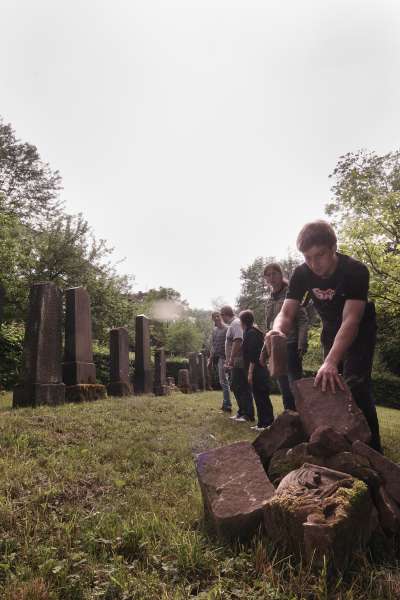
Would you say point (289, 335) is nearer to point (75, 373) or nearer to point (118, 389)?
point (75, 373)

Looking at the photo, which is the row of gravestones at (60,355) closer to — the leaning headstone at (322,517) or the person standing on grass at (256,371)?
the person standing on grass at (256,371)

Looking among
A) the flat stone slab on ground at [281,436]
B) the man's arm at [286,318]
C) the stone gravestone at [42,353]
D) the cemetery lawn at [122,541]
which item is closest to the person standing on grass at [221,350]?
the stone gravestone at [42,353]

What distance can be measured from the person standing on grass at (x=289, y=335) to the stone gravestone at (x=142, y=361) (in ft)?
25.6

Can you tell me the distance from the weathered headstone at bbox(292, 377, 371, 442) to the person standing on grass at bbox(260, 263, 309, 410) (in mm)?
1864

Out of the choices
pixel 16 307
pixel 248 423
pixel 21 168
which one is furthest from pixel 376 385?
pixel 21 168

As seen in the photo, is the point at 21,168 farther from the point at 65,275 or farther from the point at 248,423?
the point at 248,423

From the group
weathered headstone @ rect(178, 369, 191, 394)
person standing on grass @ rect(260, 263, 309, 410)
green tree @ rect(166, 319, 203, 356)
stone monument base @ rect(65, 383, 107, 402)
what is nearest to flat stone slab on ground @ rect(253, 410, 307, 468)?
person standing on grass @ rect(260, 263, 309, 410)

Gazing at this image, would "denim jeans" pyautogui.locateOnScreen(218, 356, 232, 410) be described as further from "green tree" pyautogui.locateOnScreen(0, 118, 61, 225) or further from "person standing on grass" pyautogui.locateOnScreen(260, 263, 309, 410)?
"green tree" pyautogui.locateOnScreen(0, 118, 61, 225)

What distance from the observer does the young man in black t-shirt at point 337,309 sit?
2.78 meters

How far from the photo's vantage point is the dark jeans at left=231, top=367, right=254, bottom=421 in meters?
7.28

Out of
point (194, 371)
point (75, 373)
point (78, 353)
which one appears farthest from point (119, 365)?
point (194, 371)

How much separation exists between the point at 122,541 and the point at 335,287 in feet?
7.42

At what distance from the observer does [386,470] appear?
2.49 m

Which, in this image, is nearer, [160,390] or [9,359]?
[9,359]
